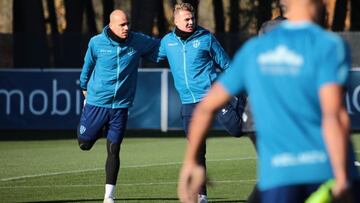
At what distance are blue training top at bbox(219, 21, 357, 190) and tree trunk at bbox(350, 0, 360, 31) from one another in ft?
142

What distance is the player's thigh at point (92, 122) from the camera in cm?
1348

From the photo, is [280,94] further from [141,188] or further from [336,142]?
[141,188]

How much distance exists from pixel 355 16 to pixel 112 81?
3730 centimetres

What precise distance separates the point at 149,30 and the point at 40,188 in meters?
22.8

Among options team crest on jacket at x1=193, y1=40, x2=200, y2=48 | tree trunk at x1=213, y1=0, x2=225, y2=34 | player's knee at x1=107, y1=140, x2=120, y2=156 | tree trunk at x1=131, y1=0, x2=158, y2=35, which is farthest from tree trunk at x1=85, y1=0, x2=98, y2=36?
team crest on jacket at x1=193, y1=40, x2=200, y2=48

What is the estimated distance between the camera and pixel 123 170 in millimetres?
17906

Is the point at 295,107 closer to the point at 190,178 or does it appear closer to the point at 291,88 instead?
the point at 291,88

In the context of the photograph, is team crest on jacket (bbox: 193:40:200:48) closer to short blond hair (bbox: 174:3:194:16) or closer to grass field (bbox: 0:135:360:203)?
short blond hair (bbox: 174:3:194:16)

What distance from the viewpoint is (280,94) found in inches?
237

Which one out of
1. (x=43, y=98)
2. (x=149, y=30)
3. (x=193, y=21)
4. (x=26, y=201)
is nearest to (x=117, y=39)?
(x=193, y=21)

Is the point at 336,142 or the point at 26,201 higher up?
the point at 336,142

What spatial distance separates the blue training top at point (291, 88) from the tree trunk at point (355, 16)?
4338 cm

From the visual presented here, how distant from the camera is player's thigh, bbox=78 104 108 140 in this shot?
44.2ft

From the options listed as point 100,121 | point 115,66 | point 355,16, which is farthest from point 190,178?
point 355,16
